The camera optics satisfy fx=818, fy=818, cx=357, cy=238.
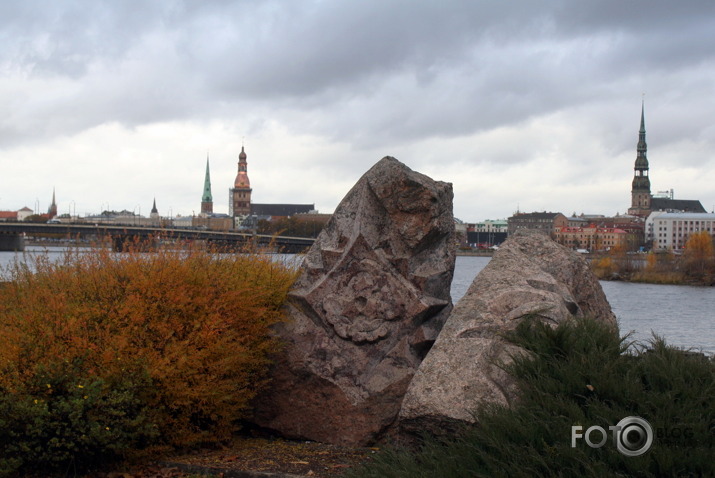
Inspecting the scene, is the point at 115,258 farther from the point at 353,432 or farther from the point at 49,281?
the point at 353,432

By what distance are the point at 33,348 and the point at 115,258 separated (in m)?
1.95

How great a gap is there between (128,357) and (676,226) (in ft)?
545

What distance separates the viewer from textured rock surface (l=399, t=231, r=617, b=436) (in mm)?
6094

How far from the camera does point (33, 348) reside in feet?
22.6

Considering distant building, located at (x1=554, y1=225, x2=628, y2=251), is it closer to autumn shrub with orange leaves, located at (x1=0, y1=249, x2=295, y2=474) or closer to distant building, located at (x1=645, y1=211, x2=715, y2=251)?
distant building, located at (x1=645, y1=211, x2=715, y2=251)

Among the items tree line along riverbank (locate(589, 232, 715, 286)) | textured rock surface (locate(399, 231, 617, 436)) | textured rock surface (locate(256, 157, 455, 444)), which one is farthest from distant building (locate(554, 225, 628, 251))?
textured rock surface (locate(399, 231, 617, 436))

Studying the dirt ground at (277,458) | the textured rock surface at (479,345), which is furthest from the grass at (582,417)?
the dirt ground at (277,458)

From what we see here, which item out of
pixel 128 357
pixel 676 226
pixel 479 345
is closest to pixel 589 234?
pixel 676 226

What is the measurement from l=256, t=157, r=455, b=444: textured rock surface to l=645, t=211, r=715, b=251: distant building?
154653 millimetres

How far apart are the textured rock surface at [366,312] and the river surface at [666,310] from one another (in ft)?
37.6

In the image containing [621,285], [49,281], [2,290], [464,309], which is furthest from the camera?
[621,285]

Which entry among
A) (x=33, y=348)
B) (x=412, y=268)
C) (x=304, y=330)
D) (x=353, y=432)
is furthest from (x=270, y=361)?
(x=33, y=348)

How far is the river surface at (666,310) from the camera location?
2744 cm

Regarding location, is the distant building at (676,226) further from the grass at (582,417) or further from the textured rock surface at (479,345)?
the grass at (582,417)
